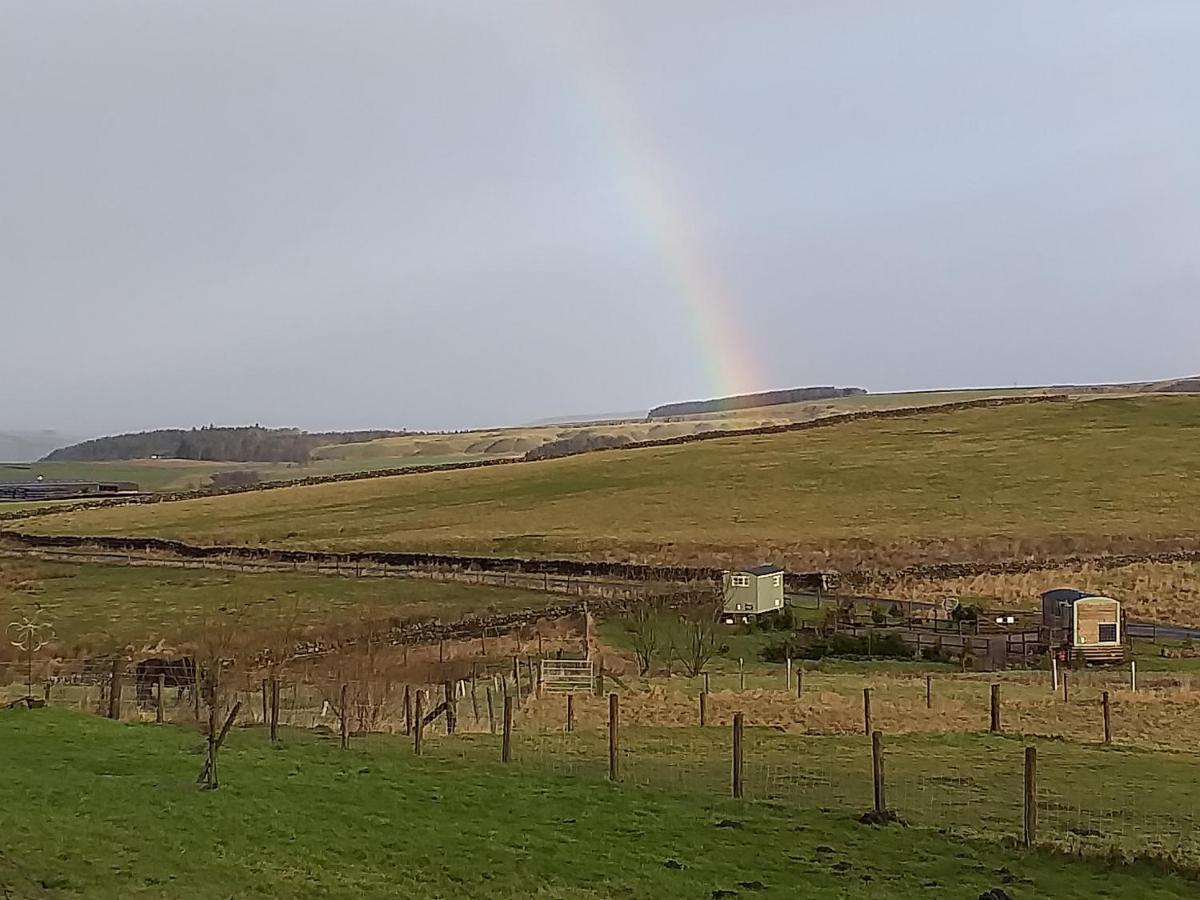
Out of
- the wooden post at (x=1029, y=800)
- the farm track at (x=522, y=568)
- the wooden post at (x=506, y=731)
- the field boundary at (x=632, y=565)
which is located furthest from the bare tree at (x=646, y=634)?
the wooden post at (x=1029, y=800)

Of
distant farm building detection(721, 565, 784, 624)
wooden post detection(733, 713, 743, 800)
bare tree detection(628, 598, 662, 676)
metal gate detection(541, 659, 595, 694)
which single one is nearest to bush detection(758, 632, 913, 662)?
bare tree detection(628, 598, 662, 676)

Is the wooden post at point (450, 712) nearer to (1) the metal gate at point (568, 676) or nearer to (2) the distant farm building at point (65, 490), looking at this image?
(1) the metal gate at point (568, 676)

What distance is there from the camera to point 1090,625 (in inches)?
1448

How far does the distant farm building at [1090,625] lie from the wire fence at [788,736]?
18.4ft

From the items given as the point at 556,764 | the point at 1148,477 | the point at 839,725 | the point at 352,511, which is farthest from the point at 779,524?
the point at 556,764

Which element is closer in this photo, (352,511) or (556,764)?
(556,764)

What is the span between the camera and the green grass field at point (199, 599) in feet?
132

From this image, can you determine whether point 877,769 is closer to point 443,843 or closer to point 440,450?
point 443,843

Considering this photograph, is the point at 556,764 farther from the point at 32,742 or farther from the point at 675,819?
the point at 32,742

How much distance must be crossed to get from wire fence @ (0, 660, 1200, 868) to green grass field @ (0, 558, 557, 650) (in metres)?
11.4

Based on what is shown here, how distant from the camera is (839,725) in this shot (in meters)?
23.1

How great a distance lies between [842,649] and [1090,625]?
7.02m

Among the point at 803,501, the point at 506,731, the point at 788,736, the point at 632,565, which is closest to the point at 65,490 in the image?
the point at 803,501

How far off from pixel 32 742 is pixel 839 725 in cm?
1297
